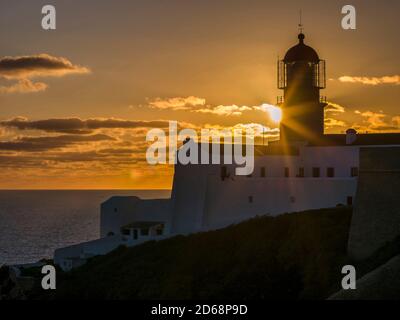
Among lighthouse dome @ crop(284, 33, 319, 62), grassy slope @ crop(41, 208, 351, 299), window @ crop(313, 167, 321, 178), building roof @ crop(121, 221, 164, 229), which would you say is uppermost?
lighthouse dome @ crop(284, 33, 319, 62)

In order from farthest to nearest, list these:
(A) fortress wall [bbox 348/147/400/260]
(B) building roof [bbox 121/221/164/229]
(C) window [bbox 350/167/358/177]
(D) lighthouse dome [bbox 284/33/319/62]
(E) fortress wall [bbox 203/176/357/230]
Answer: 1. (D) lighthouse dome [bbox 284/33/319/62]
2. (B) building roof [bbox 121/221/164/229]
3. (C) window [bbox 350/167/358/177]
4. (E) fortress wall [bbox 203/176/357/230]
5. (A) fortress wall [bbox 348/147/400/260]

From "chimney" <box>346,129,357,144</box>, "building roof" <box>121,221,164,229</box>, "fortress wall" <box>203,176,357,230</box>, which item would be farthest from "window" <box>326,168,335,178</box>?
"building roof" <box>121,221,164,229</box>

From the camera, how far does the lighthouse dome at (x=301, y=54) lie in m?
43.9

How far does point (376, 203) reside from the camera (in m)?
27.4

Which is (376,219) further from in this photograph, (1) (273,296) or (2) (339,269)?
(1) (273,296)

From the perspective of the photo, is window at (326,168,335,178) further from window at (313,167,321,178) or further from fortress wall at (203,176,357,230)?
fortress wall at (203,176,357,230)

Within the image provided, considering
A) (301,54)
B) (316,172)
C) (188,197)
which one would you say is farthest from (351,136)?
(188,197)

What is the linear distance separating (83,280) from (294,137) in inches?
681

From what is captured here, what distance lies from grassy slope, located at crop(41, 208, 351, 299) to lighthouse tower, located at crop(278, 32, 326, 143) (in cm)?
1166

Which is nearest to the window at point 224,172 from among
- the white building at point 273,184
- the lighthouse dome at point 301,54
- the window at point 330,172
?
the white building at point 273,184

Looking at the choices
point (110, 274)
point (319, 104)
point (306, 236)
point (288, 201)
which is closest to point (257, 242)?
point (306, 236)

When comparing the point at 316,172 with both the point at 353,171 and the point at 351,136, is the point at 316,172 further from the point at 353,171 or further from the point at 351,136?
the point at 351,136

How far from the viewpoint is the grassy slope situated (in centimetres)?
2884

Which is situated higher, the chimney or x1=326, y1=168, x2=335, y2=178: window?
the chimney
